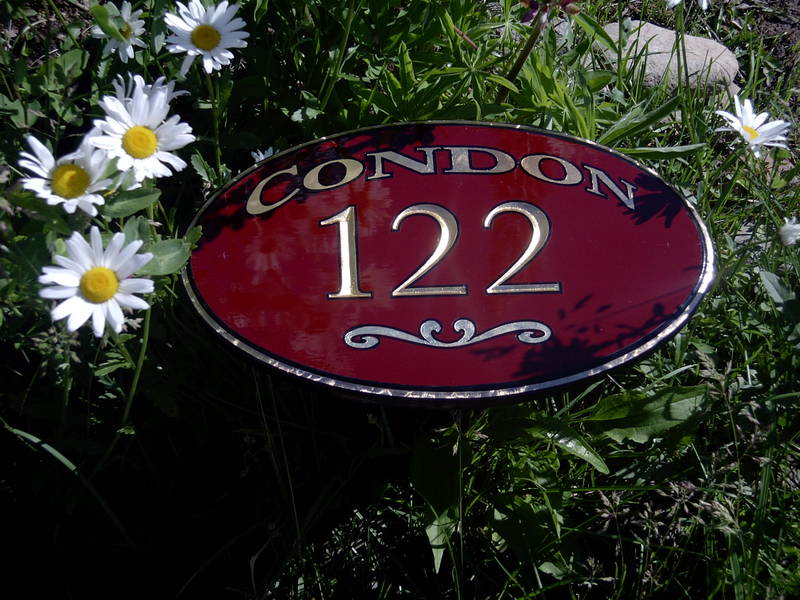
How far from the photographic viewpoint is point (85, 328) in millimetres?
1777

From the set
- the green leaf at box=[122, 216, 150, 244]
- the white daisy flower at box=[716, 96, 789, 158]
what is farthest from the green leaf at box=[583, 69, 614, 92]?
the green leaf at box=[122, 216, 150, 244]

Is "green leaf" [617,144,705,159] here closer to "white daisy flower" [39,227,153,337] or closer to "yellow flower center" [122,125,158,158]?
"yellow flower center" [122,125,158,158]

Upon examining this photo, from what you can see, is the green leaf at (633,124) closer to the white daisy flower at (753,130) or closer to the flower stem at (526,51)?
the white daisy flower at (753,130)

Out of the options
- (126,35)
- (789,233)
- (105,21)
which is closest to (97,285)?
(105,21)

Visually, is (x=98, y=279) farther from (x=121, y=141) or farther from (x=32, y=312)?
(x=32, y=312)

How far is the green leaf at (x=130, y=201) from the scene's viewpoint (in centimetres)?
139

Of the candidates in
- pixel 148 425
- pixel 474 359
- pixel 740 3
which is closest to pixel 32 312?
pixel 148 425

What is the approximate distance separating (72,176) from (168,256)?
0.22 m

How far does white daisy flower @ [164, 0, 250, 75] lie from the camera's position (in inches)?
66.1

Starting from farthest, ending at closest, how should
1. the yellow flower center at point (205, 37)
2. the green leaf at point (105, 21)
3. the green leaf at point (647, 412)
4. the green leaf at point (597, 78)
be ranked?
1. the green leaf at point (597, 78)
2. the green leaf at point (647, 412)
3. the yellow flower center at point (205, 37)
4. the green leaf at point (105, 21)

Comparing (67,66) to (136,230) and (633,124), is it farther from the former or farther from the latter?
(633,124)

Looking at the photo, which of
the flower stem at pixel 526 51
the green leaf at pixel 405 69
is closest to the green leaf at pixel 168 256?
the green leaf at pixel 405 69

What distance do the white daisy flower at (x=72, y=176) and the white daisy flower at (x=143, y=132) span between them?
0.07 metres

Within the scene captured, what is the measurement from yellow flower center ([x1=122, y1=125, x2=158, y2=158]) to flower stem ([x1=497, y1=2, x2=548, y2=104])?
1015 mm
